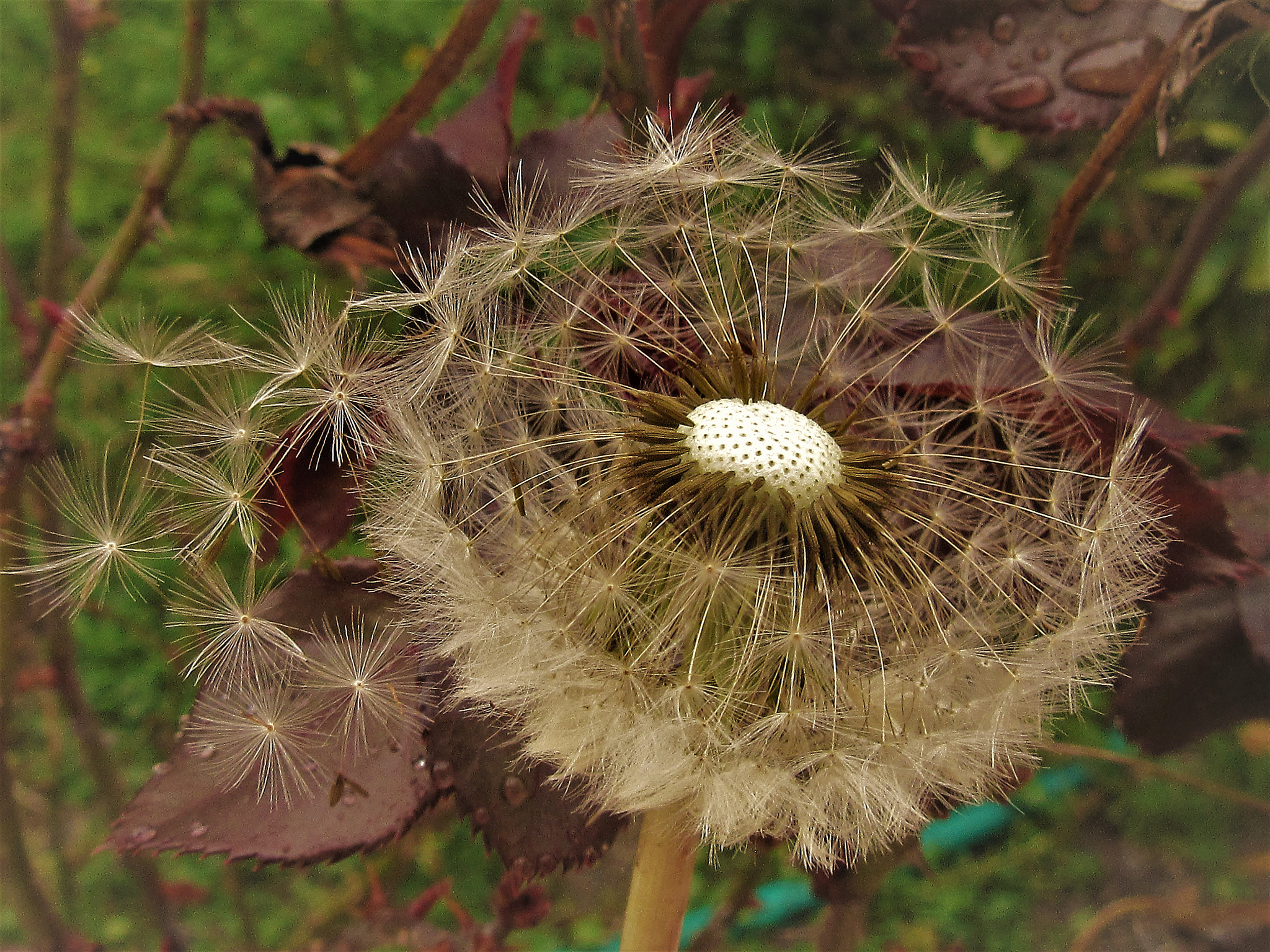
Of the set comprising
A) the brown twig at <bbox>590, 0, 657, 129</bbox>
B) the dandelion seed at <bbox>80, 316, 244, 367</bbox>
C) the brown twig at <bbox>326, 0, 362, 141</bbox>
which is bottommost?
the dandelion seed at <bbox>80, 316, 244, 367</bbox>

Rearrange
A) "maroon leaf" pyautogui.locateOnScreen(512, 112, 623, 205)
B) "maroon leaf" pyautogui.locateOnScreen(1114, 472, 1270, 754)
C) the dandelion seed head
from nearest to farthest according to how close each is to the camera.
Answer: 1. the dandelion seed head
2. "maroon leaf" pyautogui.locateOnScreen(512, 112, 623, 205)
3. "maroon leaf" pyautogui.locateOnScreen(1114, 472, 1270, 754)

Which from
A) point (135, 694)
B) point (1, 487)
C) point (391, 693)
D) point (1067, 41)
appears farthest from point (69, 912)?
point (1067, 41)

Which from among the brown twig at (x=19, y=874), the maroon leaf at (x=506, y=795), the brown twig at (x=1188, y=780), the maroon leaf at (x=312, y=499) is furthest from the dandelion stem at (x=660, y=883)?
the brown twig at (x=19, y=874)

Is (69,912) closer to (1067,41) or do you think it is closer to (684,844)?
(684,844)

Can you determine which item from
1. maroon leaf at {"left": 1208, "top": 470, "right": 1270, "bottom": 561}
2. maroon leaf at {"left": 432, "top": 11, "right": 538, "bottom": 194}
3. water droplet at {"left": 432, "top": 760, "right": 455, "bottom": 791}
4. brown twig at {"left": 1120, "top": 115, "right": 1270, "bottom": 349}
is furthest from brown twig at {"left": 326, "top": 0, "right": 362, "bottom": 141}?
maroon leaf at {"left": 1208, "top": 470, "right": 1270, "bottom": 561}

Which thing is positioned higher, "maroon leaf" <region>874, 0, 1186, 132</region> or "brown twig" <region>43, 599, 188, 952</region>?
"maroon leaf" <region>874, 0, 1186, 132</region>

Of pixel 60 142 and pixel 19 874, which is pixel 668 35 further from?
pixel 19 874

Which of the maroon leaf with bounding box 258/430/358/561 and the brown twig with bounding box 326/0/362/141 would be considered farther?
the brown twig with bounding box 326/0/362/141

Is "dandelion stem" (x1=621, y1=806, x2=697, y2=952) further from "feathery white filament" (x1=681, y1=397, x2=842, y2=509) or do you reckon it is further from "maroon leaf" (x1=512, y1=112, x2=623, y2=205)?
"maroon leaf" (x1=512, y1=112, x2=623, y2=205)
